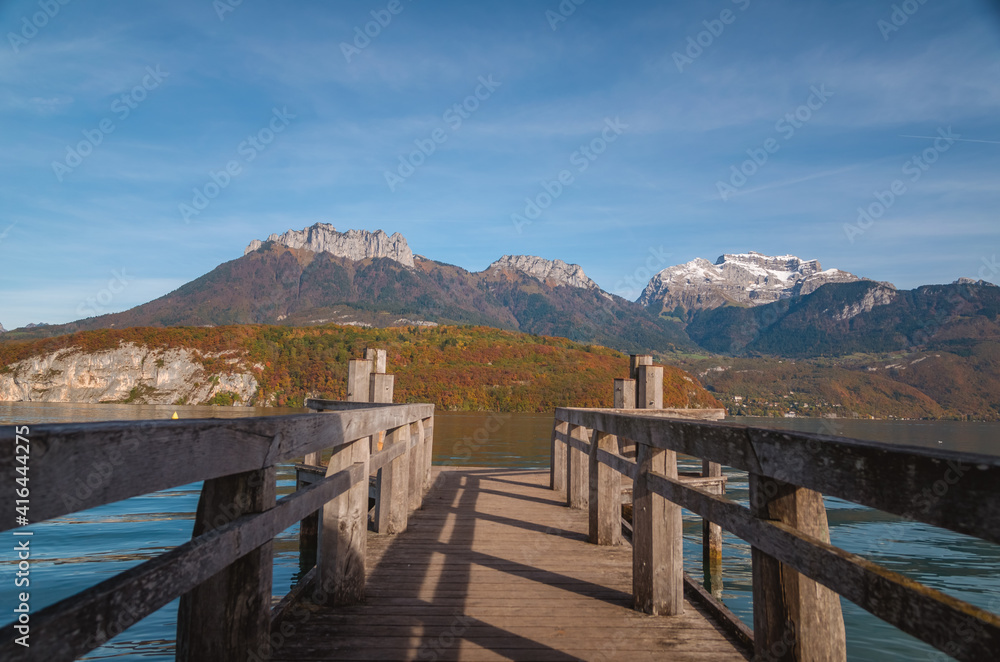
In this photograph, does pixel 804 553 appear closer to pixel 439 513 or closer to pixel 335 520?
pixel 335 520

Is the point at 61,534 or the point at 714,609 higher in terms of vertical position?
the point at 714,609

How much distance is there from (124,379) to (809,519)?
428 feet

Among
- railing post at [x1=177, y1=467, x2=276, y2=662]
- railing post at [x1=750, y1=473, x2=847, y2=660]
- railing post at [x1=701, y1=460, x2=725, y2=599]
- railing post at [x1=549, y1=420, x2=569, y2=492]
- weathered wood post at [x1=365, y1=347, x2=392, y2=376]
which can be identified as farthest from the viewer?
railing post at [x1=549, y1=420, x2=569, y2=492]

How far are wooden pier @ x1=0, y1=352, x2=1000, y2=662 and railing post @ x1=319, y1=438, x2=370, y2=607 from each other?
14mm

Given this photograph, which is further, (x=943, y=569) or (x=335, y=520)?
(x=943, y=569)

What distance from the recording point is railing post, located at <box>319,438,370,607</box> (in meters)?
3.85

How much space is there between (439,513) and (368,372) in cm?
281

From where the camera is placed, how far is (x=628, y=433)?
175 inches

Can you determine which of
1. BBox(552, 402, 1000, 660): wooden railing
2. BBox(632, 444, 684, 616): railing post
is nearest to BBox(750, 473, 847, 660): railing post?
BBox(552, 402, 1000, 660): wooden railing

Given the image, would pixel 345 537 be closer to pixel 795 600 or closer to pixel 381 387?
pixel 795 600

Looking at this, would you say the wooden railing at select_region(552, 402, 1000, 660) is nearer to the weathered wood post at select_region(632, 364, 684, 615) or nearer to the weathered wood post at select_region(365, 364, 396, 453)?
the weathered wood post at select_region(632, 364, 684, 615)

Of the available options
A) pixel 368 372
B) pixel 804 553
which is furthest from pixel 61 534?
pixel 804 553

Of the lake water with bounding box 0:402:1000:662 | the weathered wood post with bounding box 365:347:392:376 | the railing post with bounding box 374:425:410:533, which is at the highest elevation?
the weathered wood post with bounding box 365:347:392:376

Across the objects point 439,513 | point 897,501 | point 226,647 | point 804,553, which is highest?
point 897,501
